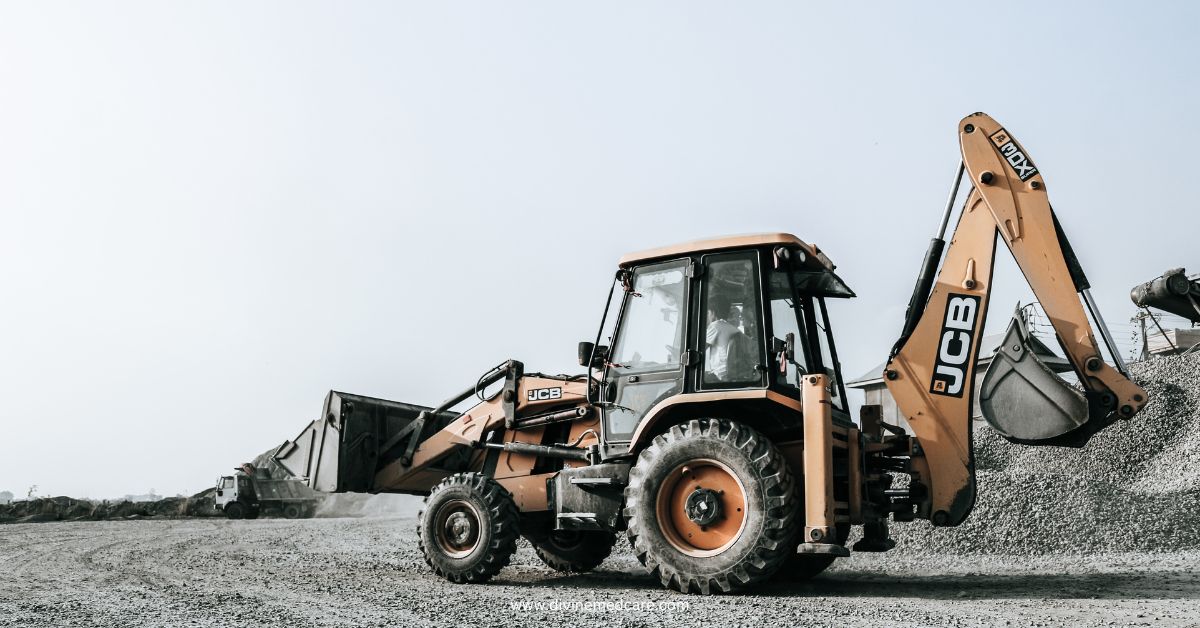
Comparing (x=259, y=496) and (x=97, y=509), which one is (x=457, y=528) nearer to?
(x=259, y=496)

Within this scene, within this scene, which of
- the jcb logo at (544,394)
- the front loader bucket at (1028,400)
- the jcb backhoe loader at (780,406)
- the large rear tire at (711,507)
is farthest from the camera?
the jcb logo at (544,394)

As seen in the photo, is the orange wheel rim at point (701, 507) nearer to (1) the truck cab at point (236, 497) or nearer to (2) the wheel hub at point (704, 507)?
(2) the wheel hub at point (704, 507)

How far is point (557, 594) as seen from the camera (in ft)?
23.5

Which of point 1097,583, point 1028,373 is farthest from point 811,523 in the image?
point 1097,583

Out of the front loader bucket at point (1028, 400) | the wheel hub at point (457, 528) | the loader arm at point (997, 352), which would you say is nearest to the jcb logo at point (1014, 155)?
the loader arm at point (997, 352)

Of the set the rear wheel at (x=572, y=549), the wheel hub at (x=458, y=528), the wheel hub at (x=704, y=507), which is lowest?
the rear wheel at (x=572, y=549)

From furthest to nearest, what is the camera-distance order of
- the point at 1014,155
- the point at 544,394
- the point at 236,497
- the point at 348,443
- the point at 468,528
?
1. the point at 236,497
2. the point at 348,443
3. the point at 544,394
4. the point at 468,528
5. the point at 1014,155

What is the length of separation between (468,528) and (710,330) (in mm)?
2673

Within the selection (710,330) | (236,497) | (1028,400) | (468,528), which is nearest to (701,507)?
(710,330)

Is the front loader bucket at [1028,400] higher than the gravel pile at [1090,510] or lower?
higher

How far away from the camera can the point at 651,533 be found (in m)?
6.78

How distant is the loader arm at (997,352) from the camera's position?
6.96 meters

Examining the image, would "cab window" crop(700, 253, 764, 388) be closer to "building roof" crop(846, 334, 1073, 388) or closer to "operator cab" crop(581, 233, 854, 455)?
"operator cab" crop(581, 233, 854, 455)

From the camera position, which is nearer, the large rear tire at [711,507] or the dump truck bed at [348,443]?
the large rear tire at [711,507]
